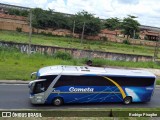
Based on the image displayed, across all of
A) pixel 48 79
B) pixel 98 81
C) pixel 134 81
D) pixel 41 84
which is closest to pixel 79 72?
pixel 98 81

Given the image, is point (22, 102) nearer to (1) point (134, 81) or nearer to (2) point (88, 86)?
(2) point (88, 86)

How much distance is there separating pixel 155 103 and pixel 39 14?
2454 inches

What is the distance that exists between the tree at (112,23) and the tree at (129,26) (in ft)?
20.9

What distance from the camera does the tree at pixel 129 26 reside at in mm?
81562

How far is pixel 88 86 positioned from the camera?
1617 cm

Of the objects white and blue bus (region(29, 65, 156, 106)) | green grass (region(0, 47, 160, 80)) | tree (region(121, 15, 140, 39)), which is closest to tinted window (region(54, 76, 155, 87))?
white and blue bus (region(29, 65, 156, 106))

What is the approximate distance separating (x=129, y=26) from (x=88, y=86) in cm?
6720

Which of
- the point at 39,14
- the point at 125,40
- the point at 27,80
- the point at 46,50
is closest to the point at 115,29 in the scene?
the point at 125,40

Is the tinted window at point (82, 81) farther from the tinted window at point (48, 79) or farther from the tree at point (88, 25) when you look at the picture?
the tree at point (88, 25)

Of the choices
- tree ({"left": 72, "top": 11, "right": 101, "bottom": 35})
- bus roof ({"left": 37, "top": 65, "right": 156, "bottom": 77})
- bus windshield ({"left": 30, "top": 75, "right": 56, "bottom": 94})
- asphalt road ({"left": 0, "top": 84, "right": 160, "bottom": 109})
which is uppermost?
tree ({"left": 72, "top": 11, "right": 101, "bottom": 35})

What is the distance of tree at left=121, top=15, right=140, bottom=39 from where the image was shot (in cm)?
8156

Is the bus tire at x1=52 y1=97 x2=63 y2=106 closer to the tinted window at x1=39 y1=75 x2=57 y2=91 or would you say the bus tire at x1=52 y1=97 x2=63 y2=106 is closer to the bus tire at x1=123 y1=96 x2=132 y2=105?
the tinted window at x1=39 y1=75 x2=57 y2=91

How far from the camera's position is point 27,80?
70.1ft

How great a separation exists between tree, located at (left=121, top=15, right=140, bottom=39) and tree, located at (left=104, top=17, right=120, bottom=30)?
636cm
